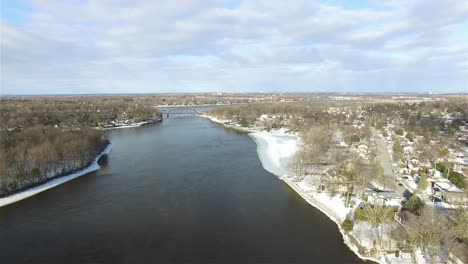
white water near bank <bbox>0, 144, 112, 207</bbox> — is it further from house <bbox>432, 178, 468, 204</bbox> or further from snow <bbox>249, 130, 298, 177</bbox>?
house <bbox>432, 178, 468, 204</bbox>

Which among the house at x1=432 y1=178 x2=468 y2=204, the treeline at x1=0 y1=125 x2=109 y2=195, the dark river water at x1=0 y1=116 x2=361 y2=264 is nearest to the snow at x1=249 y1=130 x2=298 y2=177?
the dark river water at x1=0 y1=116 x2=361 y2=264

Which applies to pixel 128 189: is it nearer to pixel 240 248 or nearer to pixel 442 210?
pixel 240 248

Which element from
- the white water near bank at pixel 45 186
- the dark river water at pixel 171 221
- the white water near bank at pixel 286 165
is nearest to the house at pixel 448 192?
the white water near bank at pixel 286 165

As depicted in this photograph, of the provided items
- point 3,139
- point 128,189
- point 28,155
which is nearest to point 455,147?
point 128,189

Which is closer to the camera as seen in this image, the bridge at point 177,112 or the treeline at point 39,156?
the treeline at point 39,156

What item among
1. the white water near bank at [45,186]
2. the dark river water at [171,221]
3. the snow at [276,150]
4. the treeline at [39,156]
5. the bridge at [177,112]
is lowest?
the bridge at [177,112]

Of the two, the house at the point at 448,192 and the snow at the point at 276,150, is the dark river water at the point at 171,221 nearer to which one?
the snow at the point at 276,150
